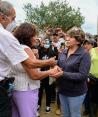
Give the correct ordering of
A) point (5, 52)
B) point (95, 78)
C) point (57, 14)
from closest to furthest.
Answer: point (5, 52)
point (95, 78)
point (57, 14)

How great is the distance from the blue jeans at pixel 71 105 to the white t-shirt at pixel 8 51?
1.44 m

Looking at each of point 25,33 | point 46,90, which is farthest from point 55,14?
point 25,33

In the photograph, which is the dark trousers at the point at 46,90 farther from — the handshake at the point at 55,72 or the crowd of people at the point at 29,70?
the handshake at the point at 55,72

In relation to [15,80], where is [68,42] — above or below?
above

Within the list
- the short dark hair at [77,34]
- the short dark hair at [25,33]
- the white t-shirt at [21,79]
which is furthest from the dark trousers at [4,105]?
the short dark hair at [77,34]

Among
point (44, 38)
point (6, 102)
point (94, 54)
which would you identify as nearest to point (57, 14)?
point (44, 38)

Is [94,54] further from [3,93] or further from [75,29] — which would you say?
[3,93]

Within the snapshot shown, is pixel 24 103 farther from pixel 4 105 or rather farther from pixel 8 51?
pixel 8 51

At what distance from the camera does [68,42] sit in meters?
5.07

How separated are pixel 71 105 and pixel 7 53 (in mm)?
1656

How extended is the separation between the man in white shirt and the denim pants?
0.38m

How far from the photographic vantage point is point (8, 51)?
144 inches

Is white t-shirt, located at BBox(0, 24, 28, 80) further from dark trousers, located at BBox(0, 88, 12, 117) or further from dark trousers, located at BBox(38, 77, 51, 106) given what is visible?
dark trousers, located at BBox(38, 77, 51, 106)

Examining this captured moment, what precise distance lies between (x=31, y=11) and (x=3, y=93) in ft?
143
